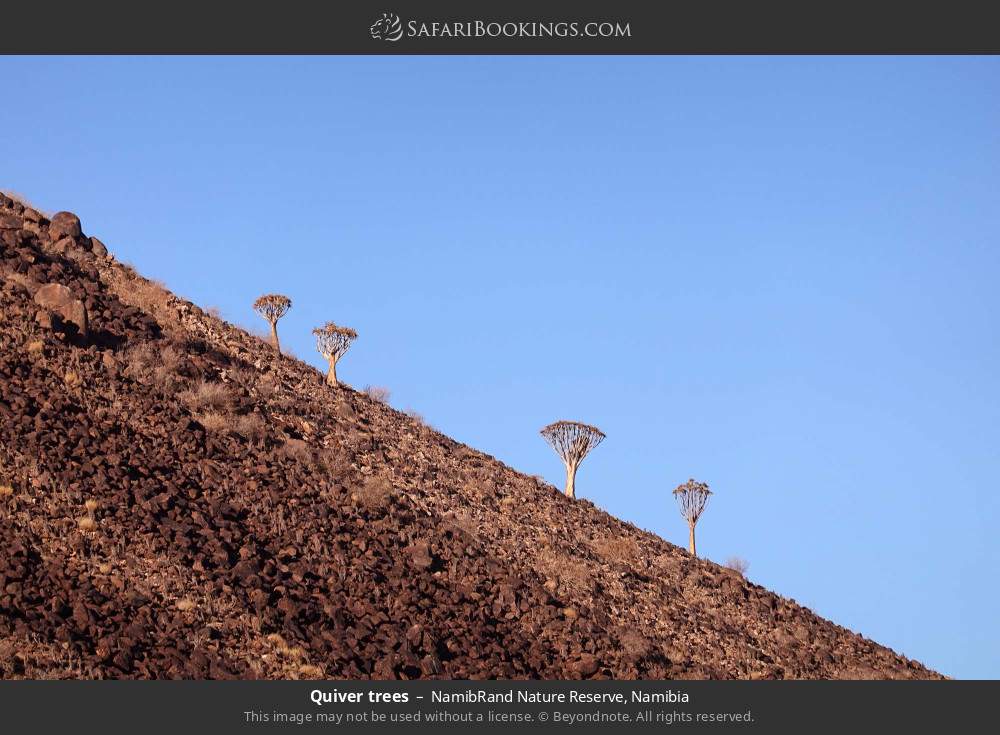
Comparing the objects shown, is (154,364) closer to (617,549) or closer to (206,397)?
(206,397)

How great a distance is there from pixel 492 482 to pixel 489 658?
1049cm

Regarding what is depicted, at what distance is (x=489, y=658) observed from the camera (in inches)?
995

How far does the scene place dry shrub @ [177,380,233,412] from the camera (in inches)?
1240

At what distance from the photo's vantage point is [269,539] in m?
27.0

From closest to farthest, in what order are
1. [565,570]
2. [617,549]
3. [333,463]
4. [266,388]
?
[565,570] → [333,463] → [617,549] → [266,388]

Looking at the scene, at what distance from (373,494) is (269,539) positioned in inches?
160

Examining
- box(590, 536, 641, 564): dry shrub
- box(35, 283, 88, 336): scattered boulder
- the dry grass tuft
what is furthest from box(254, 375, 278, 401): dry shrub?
the dry grass tuft

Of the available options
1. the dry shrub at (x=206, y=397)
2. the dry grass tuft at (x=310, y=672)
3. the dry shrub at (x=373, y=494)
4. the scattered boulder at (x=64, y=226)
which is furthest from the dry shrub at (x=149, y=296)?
the dry grass tuft at (x=310, y=672)

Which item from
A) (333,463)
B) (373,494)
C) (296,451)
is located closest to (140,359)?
(296,451)

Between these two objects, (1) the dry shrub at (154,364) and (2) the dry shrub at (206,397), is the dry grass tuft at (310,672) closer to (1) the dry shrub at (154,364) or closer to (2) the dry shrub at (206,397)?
(2) the dry shrub at (206,397)

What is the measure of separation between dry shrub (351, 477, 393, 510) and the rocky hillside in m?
0.07

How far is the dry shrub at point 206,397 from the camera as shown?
31.5 m

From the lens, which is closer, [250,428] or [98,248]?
[250,428]
